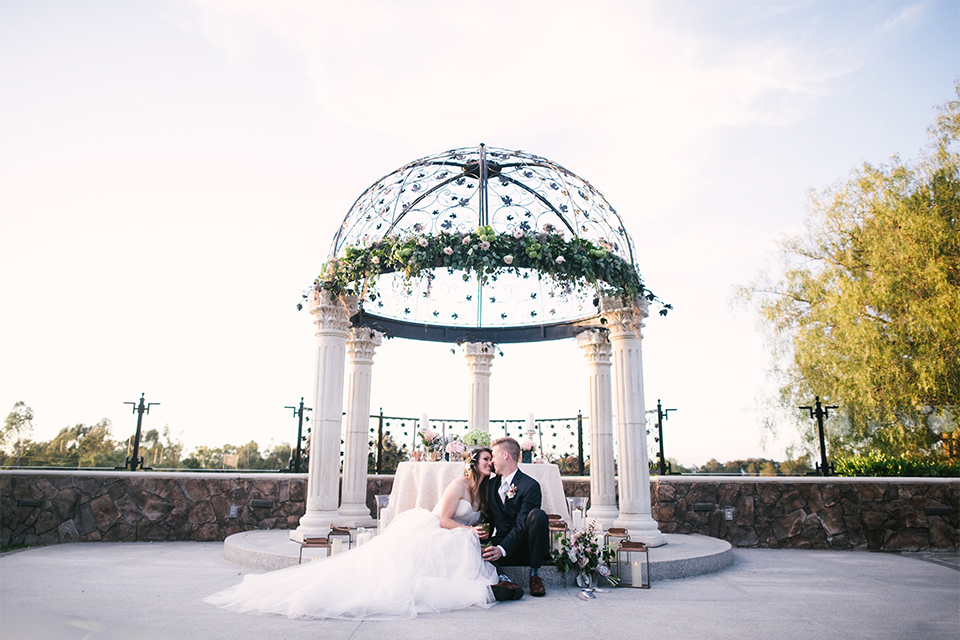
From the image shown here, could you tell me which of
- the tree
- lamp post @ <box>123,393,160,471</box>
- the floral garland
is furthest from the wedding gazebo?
the tree

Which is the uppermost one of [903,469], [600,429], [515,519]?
[600,429]

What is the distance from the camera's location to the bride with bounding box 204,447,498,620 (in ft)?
14.9

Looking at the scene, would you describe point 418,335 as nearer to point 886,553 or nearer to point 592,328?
point 592,328

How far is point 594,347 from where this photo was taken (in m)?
11.1

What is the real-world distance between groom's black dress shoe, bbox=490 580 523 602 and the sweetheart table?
2.04 meters

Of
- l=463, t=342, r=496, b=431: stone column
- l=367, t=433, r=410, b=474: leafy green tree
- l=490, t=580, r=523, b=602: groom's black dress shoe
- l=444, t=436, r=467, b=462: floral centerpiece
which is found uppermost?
l=463, t=342, r=496, b=431: stone column

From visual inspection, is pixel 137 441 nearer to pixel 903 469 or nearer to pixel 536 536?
pixel 536 536

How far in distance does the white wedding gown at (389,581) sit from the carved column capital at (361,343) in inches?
221

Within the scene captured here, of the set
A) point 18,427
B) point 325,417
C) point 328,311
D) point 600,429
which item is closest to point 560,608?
point 325,417

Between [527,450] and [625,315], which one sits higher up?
[625,315]

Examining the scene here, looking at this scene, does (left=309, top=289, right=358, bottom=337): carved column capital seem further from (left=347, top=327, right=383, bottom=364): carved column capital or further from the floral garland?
(left=347, top=327, right=383, bottom=364): carved column capital

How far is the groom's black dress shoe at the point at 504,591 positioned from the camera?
5.22 metres

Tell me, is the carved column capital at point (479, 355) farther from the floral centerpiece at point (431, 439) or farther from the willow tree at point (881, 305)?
the willow tree at point (881, 305)

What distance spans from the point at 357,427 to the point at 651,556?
5.54 m
